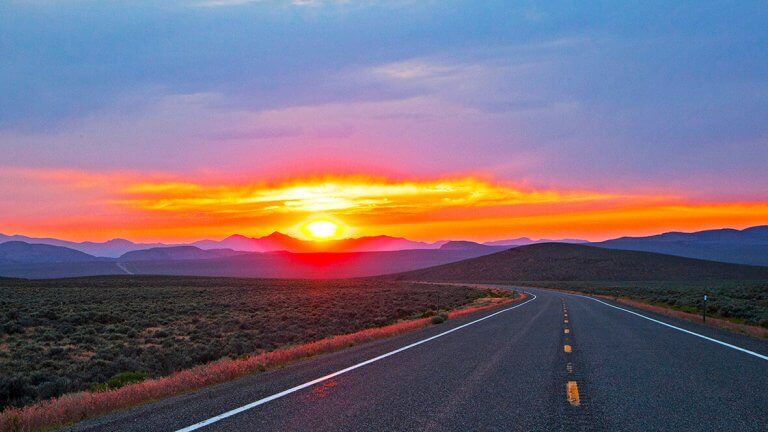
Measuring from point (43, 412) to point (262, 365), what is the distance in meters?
4.86

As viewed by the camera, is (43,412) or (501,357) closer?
(43,412)

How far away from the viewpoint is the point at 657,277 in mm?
118875

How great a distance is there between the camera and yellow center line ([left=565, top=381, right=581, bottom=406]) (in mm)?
7668

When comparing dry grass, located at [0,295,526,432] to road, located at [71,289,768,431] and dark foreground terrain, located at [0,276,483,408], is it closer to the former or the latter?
road, located at [71,289,768,431]

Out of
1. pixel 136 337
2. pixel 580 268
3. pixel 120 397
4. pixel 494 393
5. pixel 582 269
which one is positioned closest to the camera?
pixel 494 393

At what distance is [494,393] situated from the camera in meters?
8.27

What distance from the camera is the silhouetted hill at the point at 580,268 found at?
121625 mm

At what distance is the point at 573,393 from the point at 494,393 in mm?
1176

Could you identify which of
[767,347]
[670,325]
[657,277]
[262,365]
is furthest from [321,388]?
[657,277]

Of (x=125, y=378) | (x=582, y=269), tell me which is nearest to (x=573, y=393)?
(x=125, y=378)

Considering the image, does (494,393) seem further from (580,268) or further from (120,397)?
(580,268)

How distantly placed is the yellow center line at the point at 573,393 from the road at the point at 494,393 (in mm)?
16

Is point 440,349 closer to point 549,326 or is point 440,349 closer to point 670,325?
point 549,326

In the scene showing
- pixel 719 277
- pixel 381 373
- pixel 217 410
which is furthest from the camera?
pixel 719 277
